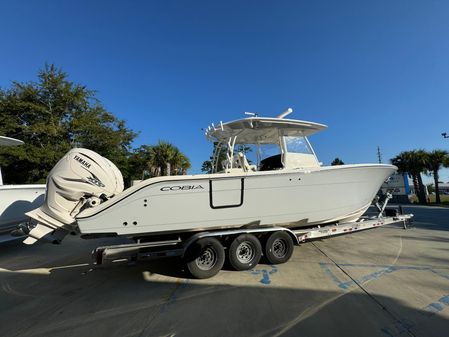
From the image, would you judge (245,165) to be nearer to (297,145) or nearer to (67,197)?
(297,145)

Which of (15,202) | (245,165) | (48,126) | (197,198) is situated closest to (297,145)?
(245,165)

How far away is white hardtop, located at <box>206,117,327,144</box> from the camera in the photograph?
18.7ft

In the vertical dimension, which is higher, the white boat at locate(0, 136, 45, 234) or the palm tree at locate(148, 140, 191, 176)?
the palm tree at locate(148, 140, 191, 176)

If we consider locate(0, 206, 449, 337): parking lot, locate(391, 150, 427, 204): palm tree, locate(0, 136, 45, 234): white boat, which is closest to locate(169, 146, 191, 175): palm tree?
locate(0, 136, 45, 234): white boat

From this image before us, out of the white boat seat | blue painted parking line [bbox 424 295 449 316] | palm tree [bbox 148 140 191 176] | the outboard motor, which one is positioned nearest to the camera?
blue painted parking line [bbox 424 295 449 316]

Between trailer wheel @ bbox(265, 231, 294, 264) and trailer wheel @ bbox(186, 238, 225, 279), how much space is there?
0.96m

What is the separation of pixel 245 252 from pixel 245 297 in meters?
1.24

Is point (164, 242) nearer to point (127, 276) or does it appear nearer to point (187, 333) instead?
point (127, 276)

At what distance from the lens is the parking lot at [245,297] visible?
292cm

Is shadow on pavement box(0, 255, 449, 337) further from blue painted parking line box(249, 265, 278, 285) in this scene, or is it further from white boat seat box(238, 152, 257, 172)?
white boat seat box(238, 152, 257, 172)

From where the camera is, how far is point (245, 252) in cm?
488

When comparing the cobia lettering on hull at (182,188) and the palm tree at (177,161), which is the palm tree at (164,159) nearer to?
the palm tree at (177,161)

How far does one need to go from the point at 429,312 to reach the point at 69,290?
500 centimetres

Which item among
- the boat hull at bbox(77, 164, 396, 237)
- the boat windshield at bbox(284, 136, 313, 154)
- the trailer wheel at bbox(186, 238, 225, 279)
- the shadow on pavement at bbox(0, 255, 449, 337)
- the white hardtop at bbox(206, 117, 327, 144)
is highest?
the white hardtop at bbox(206, 117, 327, 144)
